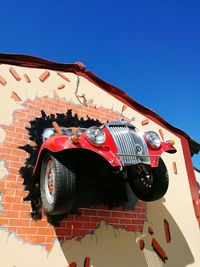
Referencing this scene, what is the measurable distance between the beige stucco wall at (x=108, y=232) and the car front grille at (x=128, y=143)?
4.55ft

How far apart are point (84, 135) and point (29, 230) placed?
4.86 feet

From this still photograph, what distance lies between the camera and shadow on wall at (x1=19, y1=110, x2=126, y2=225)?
3615mm

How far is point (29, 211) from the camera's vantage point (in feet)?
11.5

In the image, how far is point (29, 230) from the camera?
3.37 metres

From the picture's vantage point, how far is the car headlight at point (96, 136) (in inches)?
120

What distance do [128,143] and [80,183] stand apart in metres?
1.07

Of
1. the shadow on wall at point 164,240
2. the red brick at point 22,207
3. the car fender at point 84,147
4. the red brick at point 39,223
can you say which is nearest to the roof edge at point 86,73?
the shadow on wall at point 164,240

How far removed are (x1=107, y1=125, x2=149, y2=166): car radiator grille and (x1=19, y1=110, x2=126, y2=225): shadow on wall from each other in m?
0.53

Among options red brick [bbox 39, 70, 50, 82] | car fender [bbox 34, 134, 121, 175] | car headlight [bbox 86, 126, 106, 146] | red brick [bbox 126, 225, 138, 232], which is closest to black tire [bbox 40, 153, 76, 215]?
car fender [bbox 34, 134, 121, 175]

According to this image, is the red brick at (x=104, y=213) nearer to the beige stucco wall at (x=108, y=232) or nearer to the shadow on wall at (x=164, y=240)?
the beige stucco wall at (x=108, y=232)

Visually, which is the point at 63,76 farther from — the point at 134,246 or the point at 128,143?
the point at 134,246

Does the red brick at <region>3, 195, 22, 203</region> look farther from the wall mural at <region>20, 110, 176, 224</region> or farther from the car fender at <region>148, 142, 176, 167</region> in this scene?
the car fender at <region>148, 142, 176, 167</region>

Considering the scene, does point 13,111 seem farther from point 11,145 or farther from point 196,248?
point 196,248

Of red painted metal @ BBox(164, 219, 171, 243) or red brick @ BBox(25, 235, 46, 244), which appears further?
red painted metal @ BBox(164, 219, 171, 243)
